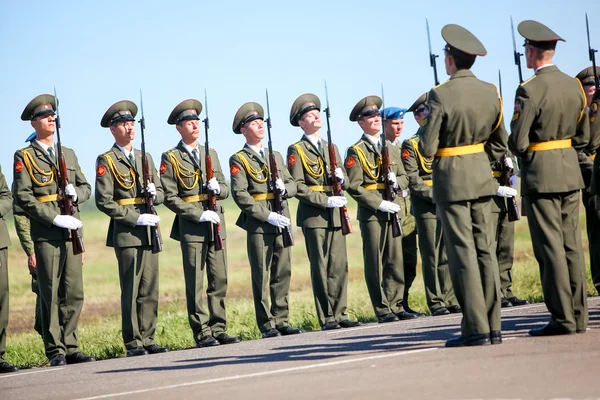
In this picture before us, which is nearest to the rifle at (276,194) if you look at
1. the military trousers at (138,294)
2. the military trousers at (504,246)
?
the military trousers at (138,294)

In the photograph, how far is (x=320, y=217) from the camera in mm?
13398

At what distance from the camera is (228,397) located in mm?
7379

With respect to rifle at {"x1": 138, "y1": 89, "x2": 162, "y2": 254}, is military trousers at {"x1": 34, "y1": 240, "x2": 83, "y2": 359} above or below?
below

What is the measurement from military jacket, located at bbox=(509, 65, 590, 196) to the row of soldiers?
12 mm

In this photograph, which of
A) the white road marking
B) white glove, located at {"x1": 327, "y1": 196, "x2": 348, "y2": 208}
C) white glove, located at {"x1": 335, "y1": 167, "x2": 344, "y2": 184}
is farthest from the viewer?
white glove, located at {"x1": 335, "y1": 167, "x2": 344, "y2": 184}

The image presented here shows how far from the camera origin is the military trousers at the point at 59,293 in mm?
11562

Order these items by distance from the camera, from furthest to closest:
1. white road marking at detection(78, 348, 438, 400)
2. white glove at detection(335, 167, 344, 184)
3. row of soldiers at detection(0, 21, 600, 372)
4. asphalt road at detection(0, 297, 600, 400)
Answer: white glove at detection(335, 167, 344, 184), row of soldiers at detection(0, 21, 600, 372), white road marking at detection(78, 348, 438, 400), asphalt road at detection(0, 297, 600, 400)

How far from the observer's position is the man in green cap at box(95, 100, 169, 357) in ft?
39.3

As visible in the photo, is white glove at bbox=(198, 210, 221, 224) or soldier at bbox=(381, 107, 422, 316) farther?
soldier at bbox=(381, 107, 422, 316)

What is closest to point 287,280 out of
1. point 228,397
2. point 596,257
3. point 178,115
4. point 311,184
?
point 311,184

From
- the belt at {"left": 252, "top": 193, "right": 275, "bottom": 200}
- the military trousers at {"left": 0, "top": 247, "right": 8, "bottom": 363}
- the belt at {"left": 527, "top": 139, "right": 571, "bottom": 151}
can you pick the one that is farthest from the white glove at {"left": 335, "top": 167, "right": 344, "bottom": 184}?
the belt at {"left": 527, "top": 139, "right": 571, "bottom": 151}

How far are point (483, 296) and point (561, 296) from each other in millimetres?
755

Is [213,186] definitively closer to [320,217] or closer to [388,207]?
[320,217]

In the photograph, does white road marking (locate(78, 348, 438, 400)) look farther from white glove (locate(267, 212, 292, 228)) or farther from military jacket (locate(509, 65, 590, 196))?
white glove (locate(267, 212, 292, 228))
